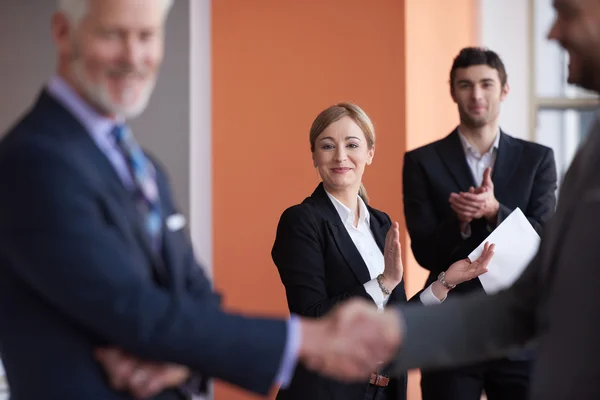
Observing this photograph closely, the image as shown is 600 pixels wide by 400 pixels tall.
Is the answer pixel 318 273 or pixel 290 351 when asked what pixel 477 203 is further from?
pixel 290 351

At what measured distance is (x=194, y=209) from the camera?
4.86 metres

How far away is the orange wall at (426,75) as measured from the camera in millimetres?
4930

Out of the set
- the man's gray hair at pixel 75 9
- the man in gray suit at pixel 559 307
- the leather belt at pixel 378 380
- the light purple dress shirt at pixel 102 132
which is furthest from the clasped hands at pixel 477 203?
the man's gray hair at pixel 75 9

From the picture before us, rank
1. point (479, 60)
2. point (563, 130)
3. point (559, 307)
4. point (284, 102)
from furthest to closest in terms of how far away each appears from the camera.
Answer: point (563, 130) < point (284, 102) < point (479, 60) < point (559, 307)

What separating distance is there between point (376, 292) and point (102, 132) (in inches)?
56.4

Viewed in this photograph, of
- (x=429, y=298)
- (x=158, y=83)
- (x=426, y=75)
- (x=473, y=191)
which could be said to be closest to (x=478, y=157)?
(x=473, y=191)

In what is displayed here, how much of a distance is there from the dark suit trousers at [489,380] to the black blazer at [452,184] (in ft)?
1.26

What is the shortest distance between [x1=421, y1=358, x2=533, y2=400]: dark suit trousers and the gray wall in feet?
6.61

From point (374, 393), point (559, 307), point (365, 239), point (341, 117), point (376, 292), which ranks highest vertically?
point (341, 117)

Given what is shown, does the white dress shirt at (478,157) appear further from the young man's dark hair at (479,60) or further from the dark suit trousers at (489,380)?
the dark suit trousers at (489,380)

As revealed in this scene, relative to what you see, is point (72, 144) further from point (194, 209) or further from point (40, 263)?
point (194, 209)

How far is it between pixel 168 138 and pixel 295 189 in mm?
817

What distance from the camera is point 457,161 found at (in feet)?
11.5

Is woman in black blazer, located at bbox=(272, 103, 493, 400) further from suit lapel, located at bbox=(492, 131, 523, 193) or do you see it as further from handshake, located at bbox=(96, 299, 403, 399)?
handshake, located at bbox=(96, 299, 403, 399)
